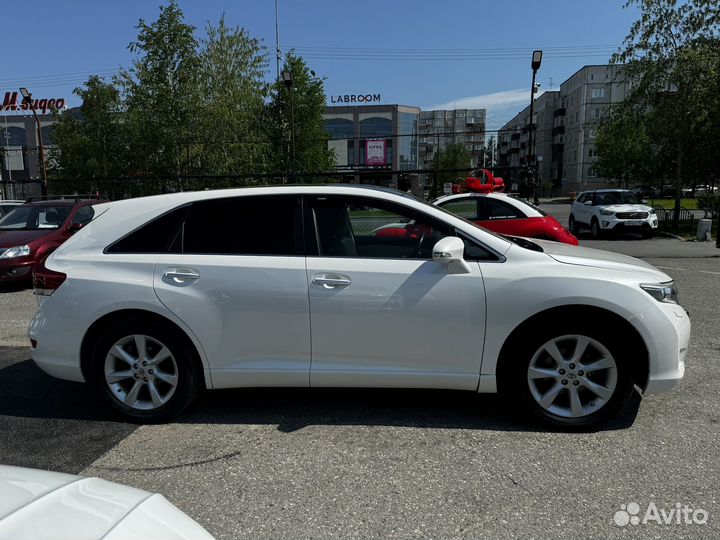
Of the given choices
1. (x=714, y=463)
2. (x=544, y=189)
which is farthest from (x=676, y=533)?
(x=544, y=189)

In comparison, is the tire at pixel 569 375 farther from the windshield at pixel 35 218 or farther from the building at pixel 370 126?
the building at pixel 370 126

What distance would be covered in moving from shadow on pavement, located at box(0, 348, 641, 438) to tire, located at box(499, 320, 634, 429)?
172mm

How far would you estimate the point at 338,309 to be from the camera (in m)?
3.52

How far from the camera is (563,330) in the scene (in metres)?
3.49

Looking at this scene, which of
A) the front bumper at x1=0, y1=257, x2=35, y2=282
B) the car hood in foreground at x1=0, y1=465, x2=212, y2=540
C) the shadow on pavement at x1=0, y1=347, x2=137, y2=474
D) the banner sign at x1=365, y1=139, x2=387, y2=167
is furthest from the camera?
the banner sign at x1=365, y1=139, x2=387, y2=167

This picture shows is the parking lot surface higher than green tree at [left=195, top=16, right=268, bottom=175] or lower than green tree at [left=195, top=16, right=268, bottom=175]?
lower

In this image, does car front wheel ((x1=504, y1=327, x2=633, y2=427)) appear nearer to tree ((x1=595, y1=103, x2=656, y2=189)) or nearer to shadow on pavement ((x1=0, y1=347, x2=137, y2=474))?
shadow on pavement ((x1=0, y1=347, x2=137, y2=474))

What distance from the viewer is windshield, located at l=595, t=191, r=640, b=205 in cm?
1889

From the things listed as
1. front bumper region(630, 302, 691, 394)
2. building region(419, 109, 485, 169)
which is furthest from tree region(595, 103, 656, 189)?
building region(419, 109, 485, 169)

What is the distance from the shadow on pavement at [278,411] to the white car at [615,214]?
1552 centimetres

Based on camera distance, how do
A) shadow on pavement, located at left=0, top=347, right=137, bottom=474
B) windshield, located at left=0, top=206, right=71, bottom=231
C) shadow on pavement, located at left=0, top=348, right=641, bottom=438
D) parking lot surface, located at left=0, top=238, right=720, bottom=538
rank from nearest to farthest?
parking lot surface, located at left=0, top=238, right=720, bottom=538
shadow on pavement, located at left=0, top=347, right=137, bottom=474
shadow on pavement, located at left=0, top=348, right=641, bottom=438
windshield, located at left=0, top=206, right=71, bottom=231

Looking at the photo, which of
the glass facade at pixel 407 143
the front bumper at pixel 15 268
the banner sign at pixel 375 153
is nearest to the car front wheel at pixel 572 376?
the front bumper at pixel 15 268

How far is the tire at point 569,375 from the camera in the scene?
348cm

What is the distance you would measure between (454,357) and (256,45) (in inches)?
902
